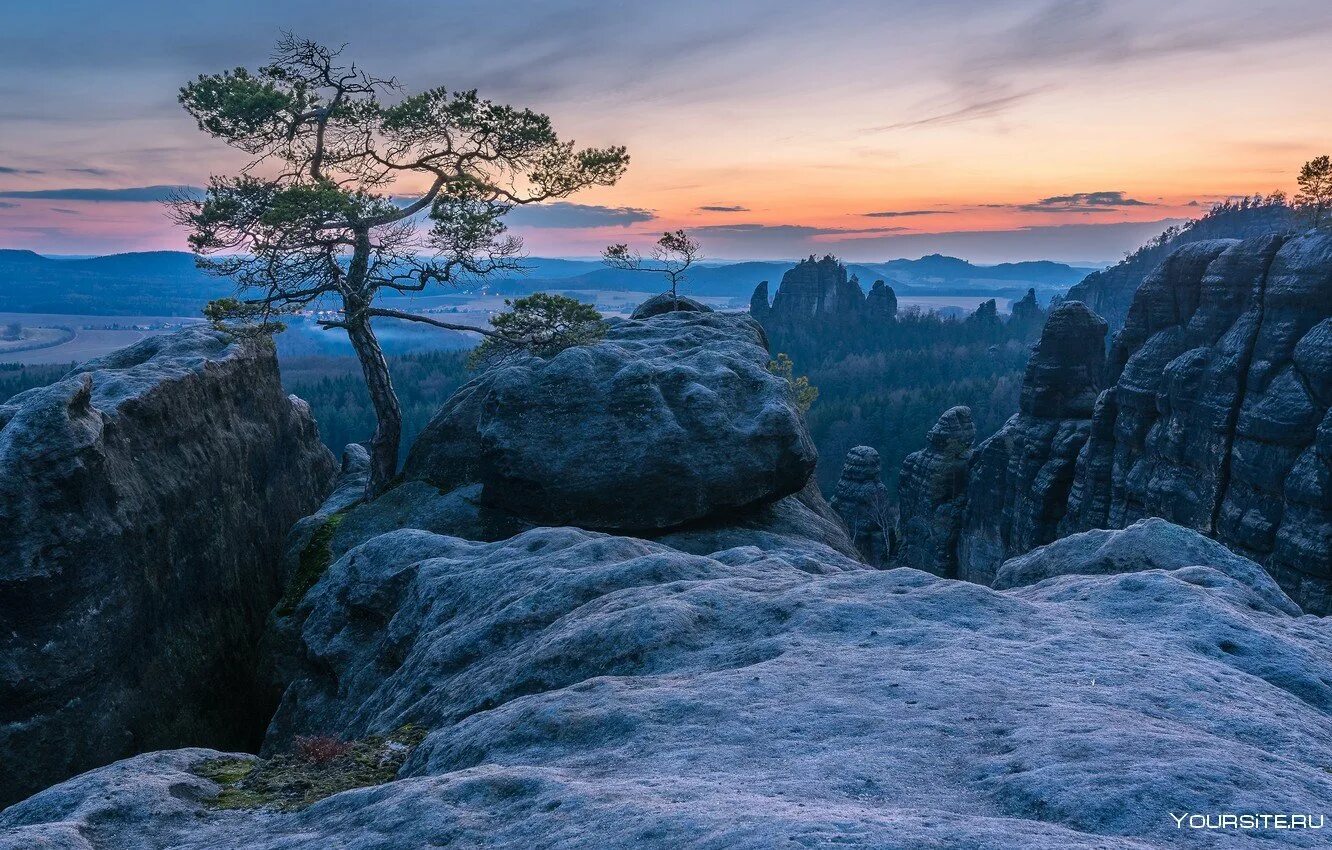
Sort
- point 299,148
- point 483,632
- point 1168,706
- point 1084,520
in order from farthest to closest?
1. point 1084,520
2. point 299,148
3. point 483,632
4. point 1168,706

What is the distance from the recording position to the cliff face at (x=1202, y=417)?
116ft

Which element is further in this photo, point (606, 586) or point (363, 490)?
point (363, 490)

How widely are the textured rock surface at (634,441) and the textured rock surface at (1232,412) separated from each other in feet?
80.4

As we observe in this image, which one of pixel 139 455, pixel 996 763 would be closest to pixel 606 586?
pixel 996 763

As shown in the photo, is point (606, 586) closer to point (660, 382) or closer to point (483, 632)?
point (483, 632)

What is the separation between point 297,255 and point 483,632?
60.1 feet

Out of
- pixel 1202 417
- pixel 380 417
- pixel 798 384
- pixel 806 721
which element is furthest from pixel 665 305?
pixel 806 721

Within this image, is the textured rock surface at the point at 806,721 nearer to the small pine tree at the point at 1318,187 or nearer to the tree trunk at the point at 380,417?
the tree trunk at the point at 380,417

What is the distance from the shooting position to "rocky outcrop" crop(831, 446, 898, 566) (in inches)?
2808

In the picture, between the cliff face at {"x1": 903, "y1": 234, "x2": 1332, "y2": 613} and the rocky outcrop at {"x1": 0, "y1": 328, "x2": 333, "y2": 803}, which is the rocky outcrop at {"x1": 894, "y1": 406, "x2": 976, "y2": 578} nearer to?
the cliff face at {"x1": 903, "y1": 234, "x2": 1332, "y2": 613}

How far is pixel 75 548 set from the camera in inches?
695

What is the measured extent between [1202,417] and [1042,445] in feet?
51.6

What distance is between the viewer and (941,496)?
68.0m

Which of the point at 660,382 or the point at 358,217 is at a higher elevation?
the point at 358,217
